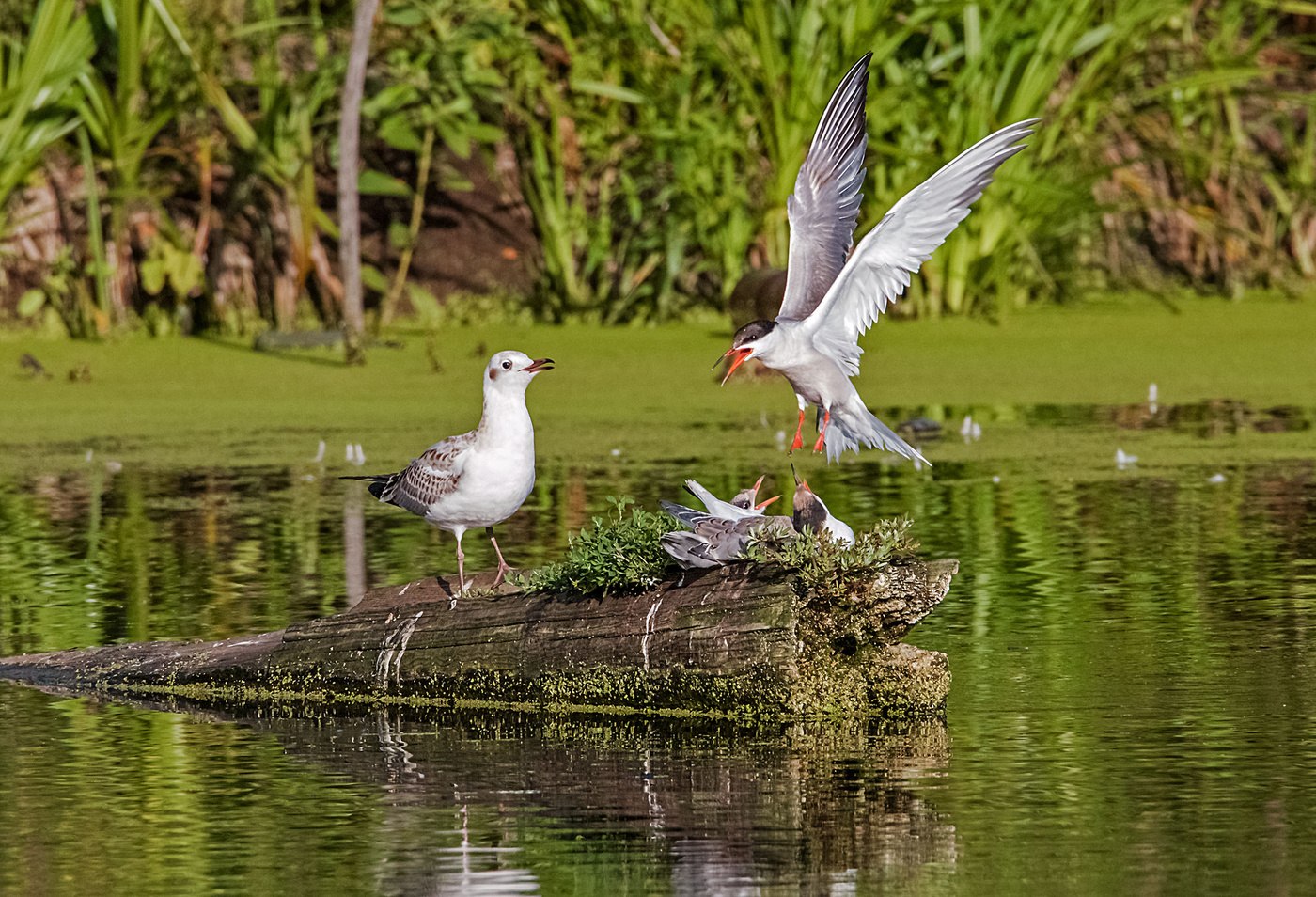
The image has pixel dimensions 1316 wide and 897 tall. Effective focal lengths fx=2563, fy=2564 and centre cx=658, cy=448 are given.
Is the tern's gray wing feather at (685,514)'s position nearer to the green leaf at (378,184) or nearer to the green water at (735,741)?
the green water at (735,741)

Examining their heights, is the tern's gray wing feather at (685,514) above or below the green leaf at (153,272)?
below

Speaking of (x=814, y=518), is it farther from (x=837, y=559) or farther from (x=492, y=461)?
(x=492, y=461)

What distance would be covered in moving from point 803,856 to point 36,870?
1.67 m

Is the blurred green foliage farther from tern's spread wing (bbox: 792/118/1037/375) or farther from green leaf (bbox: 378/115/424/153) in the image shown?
tern's spread wing (bbox: 792/118/1037/375)

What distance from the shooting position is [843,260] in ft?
28.1

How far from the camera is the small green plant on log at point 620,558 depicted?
23.3 ft

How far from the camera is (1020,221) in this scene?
1783cm

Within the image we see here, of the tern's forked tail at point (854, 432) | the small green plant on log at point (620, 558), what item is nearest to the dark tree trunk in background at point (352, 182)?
the tern's forked tail at point (854, 432)

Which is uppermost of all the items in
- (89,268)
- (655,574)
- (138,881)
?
(89,268)

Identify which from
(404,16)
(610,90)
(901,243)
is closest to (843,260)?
(901,243)

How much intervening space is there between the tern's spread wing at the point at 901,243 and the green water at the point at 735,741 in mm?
1065

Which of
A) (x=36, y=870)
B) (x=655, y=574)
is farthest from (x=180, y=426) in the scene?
(x=36, y=870)

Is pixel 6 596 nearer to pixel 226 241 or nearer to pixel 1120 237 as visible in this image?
pixel 226 241

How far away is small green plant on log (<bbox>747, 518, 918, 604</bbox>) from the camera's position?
22.2ft
